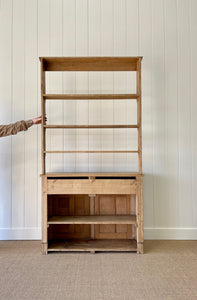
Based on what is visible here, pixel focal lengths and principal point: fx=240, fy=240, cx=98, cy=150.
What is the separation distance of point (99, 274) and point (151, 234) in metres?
1.18

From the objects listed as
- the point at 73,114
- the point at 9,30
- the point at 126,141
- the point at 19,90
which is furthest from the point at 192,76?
the point at 9,30

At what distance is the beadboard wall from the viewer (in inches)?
123

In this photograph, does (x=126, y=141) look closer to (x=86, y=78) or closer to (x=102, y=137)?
(x=102, y=137)

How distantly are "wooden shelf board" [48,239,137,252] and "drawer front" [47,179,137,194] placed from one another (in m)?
0.61

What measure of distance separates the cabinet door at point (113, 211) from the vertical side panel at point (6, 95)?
3.87ft

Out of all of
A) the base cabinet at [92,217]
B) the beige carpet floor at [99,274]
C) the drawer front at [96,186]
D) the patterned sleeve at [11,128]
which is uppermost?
the patterned sleeve at [11,128]

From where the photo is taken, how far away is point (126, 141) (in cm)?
313

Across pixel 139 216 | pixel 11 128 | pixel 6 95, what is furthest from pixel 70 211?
pixel 6 95

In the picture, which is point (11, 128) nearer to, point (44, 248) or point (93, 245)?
point (44, 248)

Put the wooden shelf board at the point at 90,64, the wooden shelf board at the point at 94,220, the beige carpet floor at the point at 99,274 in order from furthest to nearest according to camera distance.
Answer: the wooden shelf board at the point at 90,64
the wooden shelf board at the point at 94,220
the beige carpet floor at the point at 99,274

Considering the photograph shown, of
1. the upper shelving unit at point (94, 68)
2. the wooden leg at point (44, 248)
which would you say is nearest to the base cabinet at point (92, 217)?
the wooden leg at point (44, 248)

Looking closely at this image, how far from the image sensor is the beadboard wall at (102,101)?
123 inches

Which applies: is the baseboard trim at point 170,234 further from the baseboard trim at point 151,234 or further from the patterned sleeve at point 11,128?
the patterned sleeve at point 11,128

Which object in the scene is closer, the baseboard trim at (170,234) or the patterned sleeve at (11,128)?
the patterned sleeve at (11,128)
